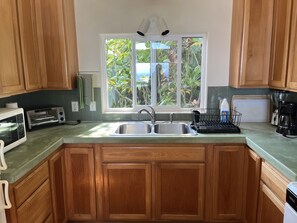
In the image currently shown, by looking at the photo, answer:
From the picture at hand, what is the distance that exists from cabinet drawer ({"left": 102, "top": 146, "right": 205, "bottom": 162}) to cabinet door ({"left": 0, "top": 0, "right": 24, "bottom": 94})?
0.92m

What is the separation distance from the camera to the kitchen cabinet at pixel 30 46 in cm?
211

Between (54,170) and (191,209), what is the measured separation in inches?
50.8

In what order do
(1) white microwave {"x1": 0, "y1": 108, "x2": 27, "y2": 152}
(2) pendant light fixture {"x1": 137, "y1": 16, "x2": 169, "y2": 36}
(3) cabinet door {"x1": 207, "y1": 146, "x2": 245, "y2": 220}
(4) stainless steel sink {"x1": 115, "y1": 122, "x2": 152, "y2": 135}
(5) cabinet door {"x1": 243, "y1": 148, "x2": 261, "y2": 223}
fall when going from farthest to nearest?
(4) stainless steel sink {"x1": 115, "y1": 122, "x2": 152, "y2": 135}, (2) pendant light fixture {"x1": 137, "y1": 16, "x2": 169, "y2": 36}, (3) cabinet door {"x1": 207, "y1": 146, "x2": 245, "y2": 220}, (5) cabinet door {"x1": 243, "y1": 148, "x2": 261, "y2": 223}, (1) white microwave {"x1": 0, "y1": 108, "x2": 27, "y2": 152}

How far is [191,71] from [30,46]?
5.47 feet

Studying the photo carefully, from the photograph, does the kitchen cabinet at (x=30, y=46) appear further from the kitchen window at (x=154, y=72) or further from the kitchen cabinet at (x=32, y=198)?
the kitchen cabinet at (x=32, y=198)

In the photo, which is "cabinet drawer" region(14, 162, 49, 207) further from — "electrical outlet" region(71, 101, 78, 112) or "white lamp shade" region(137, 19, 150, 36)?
"white lamp shade" region(137, 19, 150, 36)

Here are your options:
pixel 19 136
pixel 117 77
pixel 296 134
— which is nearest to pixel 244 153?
pixel 296 134

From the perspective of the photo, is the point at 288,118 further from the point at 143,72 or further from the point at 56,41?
the point at 56,41

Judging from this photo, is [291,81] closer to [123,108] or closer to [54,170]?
[123,108]

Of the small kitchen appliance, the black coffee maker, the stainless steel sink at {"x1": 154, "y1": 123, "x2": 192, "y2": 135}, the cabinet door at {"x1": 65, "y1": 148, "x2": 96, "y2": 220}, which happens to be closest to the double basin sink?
the stainless steel sink at {"x1": 154, "y1": 123, "x2": 192, "y2": 135}

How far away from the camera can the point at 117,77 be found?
2824mm

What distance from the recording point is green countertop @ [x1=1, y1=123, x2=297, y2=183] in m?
1.56

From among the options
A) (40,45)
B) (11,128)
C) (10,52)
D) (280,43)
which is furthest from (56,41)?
(280,43)

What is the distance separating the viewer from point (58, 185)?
2146mm
